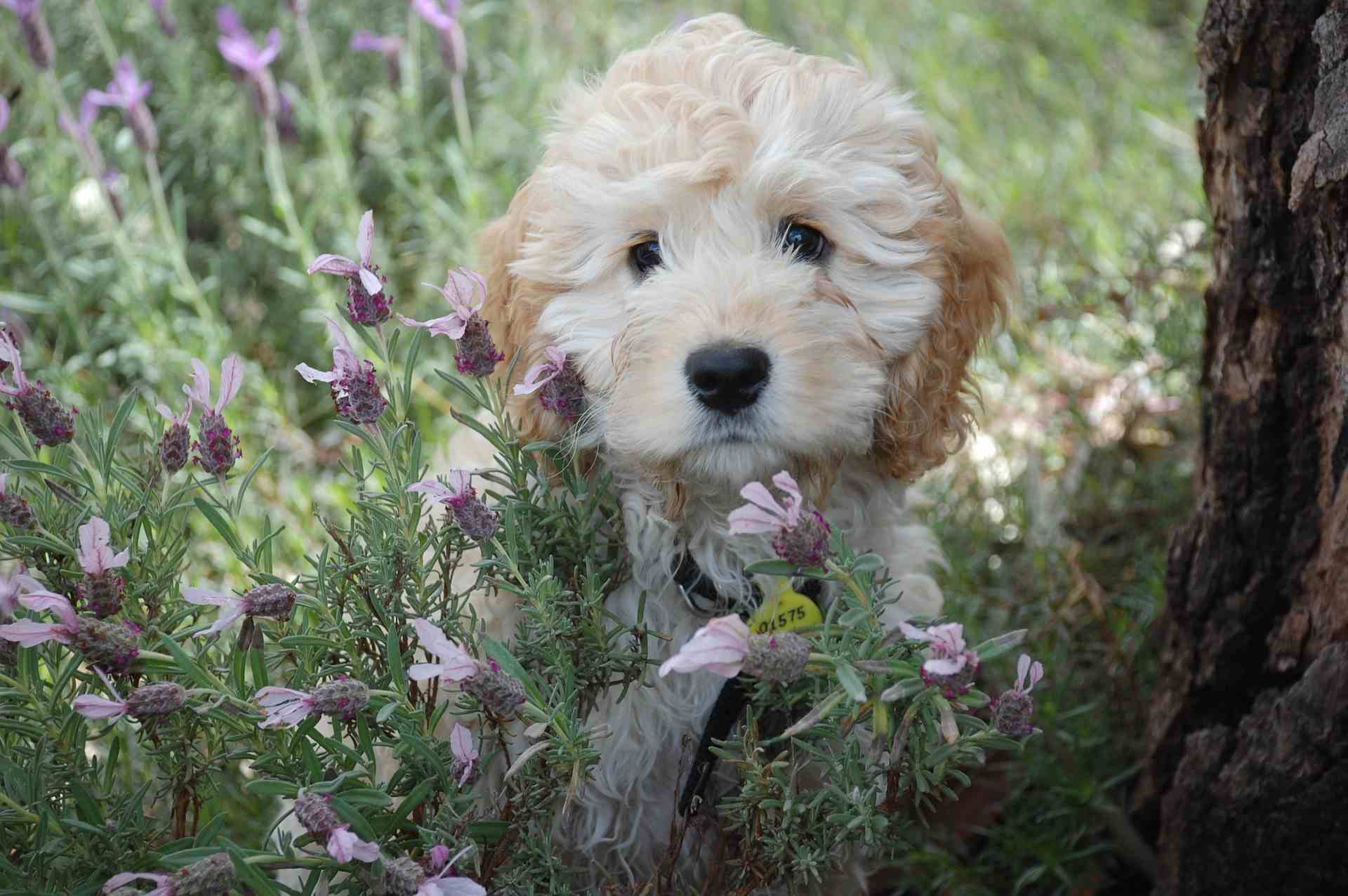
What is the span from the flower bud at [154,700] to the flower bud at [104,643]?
0.05m

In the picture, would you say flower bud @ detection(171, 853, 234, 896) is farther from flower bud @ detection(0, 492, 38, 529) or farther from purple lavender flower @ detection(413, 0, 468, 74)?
purple lavender flower @ detection(413, 0, 468, 74)

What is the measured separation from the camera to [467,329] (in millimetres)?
1803

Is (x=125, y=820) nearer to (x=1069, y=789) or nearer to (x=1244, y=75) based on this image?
(x=1069, y=789)

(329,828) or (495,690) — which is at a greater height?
(495,690)

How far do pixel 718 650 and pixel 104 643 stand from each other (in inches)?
29.8

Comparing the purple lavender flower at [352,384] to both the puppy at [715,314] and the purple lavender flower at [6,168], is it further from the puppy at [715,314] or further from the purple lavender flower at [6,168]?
the purple lavender flower at [6,168]

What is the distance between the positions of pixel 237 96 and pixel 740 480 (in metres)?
3.21

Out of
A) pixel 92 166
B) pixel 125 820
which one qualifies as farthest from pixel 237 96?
pixel 125 820

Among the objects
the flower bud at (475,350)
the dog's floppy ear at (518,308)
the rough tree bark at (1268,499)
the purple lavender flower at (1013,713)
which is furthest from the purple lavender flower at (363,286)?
the rough tree bark at (1268,499)

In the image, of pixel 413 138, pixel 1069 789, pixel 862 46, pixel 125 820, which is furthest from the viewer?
pixel 862 46

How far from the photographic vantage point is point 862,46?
17.4 feet

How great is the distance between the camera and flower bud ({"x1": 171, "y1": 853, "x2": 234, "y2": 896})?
1.37 metres

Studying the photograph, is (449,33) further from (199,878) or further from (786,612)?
(199,878)

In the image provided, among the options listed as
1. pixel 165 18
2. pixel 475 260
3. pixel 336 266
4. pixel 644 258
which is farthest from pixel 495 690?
pixel 165 18
